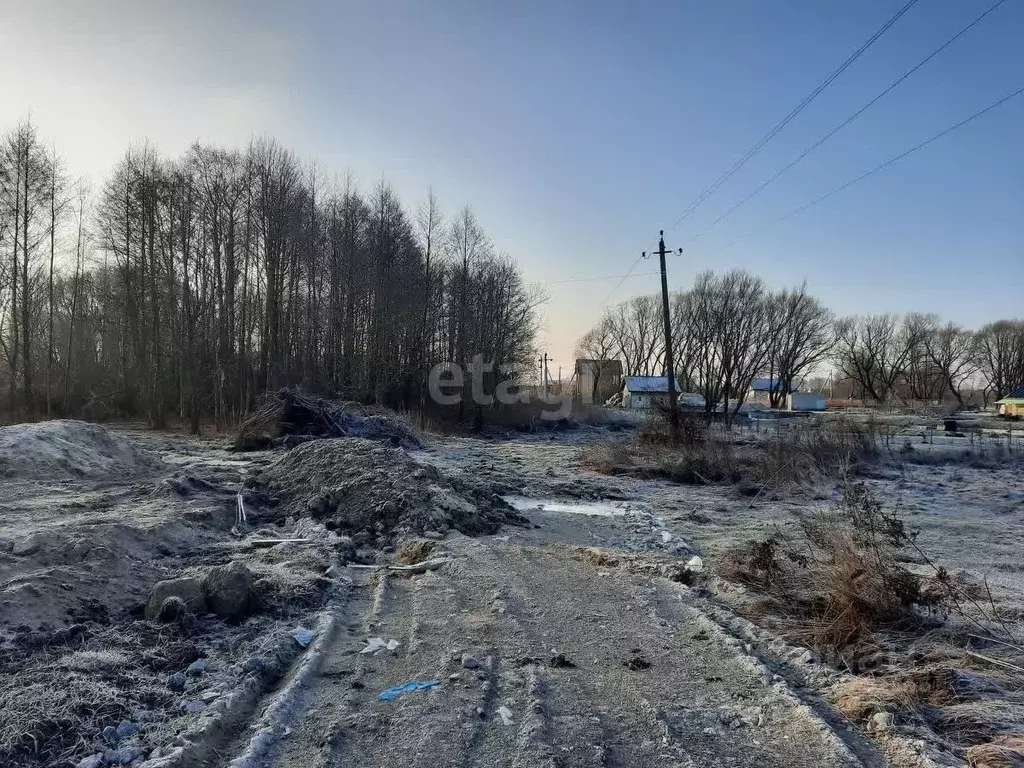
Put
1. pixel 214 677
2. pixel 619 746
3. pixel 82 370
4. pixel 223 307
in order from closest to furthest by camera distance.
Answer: pixel 619 746, pixel 214 677, pixel 223 307, pixel 82 370

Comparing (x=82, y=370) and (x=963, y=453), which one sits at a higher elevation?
(x=82, y=370)

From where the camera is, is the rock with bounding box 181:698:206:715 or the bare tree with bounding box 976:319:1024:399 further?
the bare tree with bounding box 976:319:1024:399

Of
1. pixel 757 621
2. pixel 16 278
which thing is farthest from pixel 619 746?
pixel 16 278

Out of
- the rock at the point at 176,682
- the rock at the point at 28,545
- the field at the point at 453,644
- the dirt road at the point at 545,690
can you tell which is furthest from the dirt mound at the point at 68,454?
the rock at the point at 176,682

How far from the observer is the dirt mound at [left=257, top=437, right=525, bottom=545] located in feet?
30.8

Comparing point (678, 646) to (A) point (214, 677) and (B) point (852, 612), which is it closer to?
(B) point (852, 612)

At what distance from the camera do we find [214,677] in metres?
4.36

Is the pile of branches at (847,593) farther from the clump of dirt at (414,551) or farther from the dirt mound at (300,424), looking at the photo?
the dirt mound at (300,424)

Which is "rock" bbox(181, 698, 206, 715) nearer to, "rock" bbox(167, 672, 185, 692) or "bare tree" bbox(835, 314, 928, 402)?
"rock" bbox(167, 672, 185, 692)

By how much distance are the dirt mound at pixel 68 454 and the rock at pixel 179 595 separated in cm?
862

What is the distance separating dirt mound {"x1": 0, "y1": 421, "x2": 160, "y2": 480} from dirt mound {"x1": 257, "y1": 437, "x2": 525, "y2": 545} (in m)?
3.72

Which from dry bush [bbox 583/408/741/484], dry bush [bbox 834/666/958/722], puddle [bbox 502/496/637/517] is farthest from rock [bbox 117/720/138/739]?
dry bush [bbox 583/408/741/484]

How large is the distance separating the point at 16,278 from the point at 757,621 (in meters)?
35.6

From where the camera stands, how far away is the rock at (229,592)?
561cm
